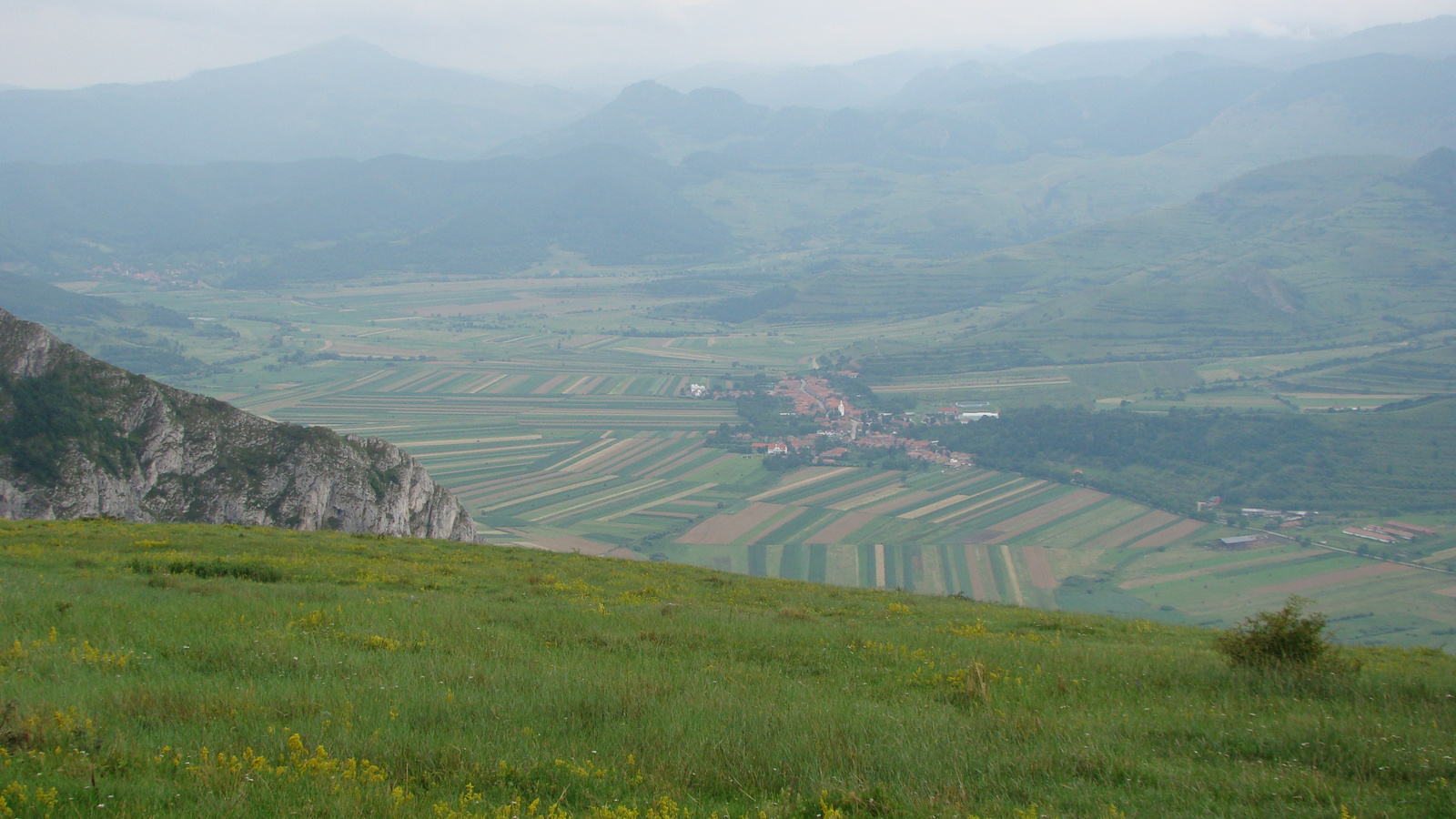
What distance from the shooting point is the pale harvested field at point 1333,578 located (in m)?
63.3

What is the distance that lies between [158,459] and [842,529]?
56766mm

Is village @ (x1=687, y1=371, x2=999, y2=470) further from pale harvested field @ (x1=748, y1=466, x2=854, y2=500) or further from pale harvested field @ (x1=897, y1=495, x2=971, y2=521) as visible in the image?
pale harvested field @ (x1=897, y1=495, x2=971, y2=521)

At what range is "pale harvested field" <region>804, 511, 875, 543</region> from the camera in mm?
74812

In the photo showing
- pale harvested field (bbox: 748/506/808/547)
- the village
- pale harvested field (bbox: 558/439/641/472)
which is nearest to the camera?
pale harvested field (bbox: 748/506/808/547)

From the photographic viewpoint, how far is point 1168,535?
258 ft

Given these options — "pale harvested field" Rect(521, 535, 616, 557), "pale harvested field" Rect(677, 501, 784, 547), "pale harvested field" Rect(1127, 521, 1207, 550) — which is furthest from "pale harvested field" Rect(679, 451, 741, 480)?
"pale harvested field" Rect(1127, 521, 1207, 550)

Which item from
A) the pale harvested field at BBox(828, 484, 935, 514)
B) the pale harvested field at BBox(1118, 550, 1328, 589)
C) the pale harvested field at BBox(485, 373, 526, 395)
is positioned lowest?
the pale harvested field at BBox(1118, 550, 1328, 589)

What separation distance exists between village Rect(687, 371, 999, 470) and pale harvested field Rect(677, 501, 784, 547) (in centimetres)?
2185

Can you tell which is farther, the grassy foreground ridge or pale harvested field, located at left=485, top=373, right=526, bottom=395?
pale harvested field, located at left=485, top=373, right=526, bottom=395

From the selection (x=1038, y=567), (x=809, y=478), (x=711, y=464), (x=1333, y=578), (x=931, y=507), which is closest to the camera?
(x=1333, y=578)

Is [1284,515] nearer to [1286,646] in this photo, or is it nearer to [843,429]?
[843,429]

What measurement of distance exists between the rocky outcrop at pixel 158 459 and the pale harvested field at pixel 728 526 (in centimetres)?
3734

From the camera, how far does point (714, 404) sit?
134 metres

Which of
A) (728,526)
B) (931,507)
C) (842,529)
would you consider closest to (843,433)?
(931,507)
